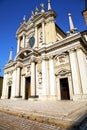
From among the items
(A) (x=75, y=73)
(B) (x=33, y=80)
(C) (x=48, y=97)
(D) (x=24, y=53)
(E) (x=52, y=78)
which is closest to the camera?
(A) (x=75, y=73)

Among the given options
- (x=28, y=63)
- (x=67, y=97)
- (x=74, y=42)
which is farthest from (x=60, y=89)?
(x=28, y=63)

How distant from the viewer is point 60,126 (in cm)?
294

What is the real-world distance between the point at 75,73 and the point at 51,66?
354 cm

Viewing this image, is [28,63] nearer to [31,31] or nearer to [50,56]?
[50,56]

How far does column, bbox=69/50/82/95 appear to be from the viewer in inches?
392

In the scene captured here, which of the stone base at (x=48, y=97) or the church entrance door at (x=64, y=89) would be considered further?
the church entrance door at (x=64, y=89)

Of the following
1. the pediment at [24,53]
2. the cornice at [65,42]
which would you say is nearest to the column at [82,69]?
the cornice at [65,42]

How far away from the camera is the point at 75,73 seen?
412 inches

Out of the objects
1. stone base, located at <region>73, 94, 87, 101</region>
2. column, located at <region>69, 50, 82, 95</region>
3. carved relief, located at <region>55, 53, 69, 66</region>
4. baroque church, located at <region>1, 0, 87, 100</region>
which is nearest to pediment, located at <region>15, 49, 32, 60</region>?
baroque church, located at <region>1, 0, 87, 100</region>

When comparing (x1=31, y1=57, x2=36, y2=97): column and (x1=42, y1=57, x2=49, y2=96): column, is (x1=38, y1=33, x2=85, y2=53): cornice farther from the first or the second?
(x1=31, y1=57, x2=36, y2=97): column

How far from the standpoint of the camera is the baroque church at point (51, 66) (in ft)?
34.8

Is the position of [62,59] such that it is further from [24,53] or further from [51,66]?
[24,53]

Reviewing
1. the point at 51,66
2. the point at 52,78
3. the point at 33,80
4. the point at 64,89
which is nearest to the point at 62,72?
the point at 52,78

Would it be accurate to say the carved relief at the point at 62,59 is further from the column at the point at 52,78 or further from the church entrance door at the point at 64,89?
the church entrance door at the point at 64,89
